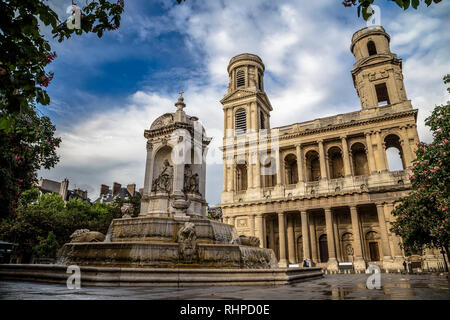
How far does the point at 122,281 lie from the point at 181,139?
711 centimetres

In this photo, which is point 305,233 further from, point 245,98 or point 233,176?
point 245,98

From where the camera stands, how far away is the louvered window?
38534 millimetres

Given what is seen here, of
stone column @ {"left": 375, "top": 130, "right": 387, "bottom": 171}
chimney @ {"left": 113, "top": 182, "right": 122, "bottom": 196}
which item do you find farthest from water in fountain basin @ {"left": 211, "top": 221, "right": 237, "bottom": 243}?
chimney @ {"left": 113, "top": 182, "right": 122, "bottom": 196}

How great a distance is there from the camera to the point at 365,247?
95.2 feet

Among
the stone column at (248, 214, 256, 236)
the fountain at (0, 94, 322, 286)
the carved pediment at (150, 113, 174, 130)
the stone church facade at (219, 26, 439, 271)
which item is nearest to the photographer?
the fountain at (0, 94, 322, 286)

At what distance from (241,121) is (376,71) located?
17.8 metres

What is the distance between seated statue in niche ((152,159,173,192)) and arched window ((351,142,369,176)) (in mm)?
27806

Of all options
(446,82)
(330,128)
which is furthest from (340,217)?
(446,82)

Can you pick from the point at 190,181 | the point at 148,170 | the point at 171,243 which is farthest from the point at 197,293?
the point at 148,170

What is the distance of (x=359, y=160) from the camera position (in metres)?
34.1

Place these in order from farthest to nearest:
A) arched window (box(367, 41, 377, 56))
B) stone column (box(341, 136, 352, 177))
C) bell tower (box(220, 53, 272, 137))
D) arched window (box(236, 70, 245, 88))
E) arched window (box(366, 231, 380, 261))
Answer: arched window (box(236, 70, 245, 88)) < bell tower (box(220, 53, 272, 137)) < arched window (box(367, 41, 377, 56)) < stone column (box(341, 136, 352, 177)) < arched window (box(366, 231, 380, 261))

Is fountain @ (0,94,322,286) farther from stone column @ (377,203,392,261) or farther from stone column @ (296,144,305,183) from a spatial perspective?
stone column @ (296,144,305,183)

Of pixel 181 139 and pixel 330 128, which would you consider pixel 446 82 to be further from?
pixel 330 128

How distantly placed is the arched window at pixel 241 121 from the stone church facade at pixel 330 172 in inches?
6.0
